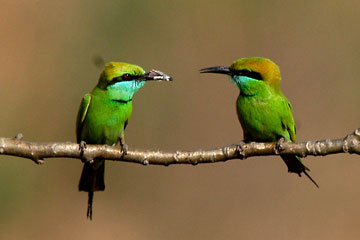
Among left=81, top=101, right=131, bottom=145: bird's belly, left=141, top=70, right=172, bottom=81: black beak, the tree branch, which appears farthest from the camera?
left=81, top=101, right=131, bottom=145: bird's belly

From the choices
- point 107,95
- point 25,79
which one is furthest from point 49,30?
point 107,95

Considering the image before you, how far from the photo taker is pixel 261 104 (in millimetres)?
3766

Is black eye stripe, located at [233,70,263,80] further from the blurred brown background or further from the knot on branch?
the blurred brown background

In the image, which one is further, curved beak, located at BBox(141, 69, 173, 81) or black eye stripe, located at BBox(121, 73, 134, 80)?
black eye stripe, located at BBox(121, 73, 134, 80)

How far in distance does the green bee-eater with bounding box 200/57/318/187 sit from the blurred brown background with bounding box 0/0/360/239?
2.93 metres

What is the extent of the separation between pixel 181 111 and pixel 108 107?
3.48 meters

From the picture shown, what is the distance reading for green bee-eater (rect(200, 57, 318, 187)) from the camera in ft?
12.1

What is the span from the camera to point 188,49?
782cm

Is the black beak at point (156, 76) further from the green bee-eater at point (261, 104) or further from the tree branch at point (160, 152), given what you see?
the tree branch at point (160, 152)

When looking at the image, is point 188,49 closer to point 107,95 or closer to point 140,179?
point 140,179

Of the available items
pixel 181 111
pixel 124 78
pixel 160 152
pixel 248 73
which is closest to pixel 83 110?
pixel 124 78

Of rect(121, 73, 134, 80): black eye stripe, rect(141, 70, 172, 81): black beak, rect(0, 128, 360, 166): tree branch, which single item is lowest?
A: rect(0, 128, 360, 166): tree branch

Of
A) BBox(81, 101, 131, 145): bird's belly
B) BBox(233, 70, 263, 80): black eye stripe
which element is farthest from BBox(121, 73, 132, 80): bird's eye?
BBox(233, 70, 263, 80): black eye stripe

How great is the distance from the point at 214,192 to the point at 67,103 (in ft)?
6.46
